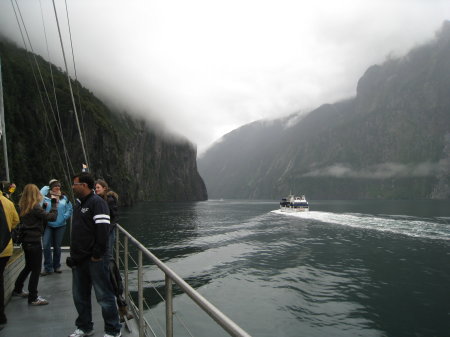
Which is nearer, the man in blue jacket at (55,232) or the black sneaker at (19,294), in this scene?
the black sneaker at (19,294)

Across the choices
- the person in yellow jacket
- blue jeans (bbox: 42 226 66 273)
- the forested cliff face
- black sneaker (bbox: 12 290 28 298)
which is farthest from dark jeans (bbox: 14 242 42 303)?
the forested cliff face

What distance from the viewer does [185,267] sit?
20.1 metres

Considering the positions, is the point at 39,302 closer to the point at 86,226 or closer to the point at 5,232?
the point at 5,232

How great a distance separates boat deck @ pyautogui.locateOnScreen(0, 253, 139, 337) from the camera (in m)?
5.20

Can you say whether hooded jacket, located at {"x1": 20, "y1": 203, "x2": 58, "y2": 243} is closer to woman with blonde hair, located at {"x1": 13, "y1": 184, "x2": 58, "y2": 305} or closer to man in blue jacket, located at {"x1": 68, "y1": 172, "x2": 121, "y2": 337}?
woman with blonde hair, located at {"x1": 13, "y1": 184, "x2": 58, "y2": 305}

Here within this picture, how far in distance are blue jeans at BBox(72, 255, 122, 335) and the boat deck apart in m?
0.30

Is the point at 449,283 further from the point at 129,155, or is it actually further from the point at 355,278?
the point at 129,155

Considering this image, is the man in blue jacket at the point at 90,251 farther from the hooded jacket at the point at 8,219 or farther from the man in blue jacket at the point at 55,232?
the man in blue jacket at the point at 55,232

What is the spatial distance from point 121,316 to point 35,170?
229ft

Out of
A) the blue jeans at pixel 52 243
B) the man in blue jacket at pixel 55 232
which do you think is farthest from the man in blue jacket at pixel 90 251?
the blue jeans at pixel 52 243

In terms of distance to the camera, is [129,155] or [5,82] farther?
[129,155]

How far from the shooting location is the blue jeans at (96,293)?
191 inches

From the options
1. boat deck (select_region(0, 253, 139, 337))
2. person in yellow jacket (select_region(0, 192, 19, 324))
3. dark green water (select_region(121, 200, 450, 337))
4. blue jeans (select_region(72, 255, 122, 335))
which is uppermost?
person in yellow jacket (select_region(0, 192, 19, 324))

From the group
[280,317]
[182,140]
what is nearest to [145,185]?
[182,140]
